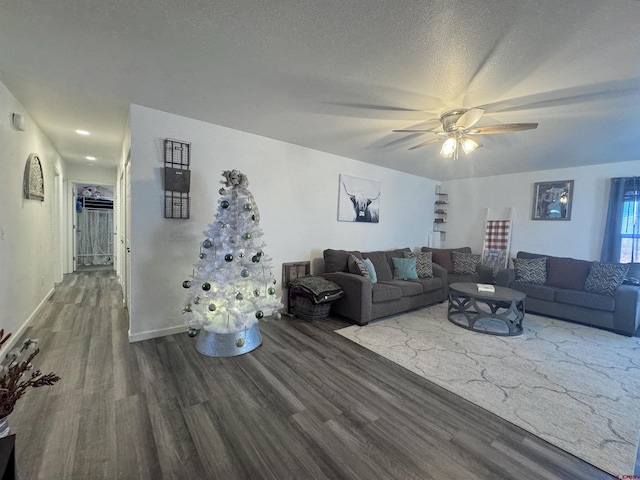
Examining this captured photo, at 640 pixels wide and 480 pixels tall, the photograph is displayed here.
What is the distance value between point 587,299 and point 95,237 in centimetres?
1040

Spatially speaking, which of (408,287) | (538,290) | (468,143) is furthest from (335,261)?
(538,290)

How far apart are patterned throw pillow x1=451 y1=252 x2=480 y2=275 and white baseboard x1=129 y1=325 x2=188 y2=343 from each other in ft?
15.6

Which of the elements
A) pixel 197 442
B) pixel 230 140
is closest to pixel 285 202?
pixel 230 140

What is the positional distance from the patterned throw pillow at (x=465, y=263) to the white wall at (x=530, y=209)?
31.7 inches

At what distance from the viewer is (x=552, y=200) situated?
496 cm

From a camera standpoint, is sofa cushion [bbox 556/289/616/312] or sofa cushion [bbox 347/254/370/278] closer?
sofa cushion [bbox 556/289/616/312]

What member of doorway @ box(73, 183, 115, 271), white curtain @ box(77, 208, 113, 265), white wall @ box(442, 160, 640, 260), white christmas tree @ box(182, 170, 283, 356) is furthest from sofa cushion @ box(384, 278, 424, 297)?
white curtain @ box(77, 208, 113, 265)

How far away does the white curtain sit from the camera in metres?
7.18

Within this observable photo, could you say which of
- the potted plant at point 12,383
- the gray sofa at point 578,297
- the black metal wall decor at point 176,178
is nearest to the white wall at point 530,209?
the gray sofa at point 578,297

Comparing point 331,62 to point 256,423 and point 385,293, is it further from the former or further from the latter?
point 385,293

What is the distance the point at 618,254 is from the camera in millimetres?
4309

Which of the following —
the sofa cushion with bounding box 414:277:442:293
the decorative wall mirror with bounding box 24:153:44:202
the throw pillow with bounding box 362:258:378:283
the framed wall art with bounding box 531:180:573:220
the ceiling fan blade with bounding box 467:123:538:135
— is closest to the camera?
the ceiling fan blade with bounding box 467:123:538:135

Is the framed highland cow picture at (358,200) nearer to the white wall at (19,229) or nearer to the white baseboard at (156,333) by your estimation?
the white baseboard at (156,333)

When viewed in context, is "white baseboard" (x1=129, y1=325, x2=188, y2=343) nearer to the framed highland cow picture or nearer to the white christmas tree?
the white christmas tree
